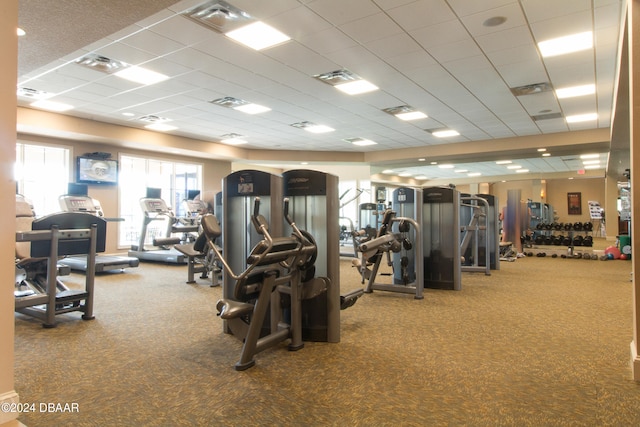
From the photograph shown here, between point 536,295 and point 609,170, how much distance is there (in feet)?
37.9

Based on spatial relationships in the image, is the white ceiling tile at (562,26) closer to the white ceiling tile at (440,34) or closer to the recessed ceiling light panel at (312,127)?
the white ceiling tile at (440,34)

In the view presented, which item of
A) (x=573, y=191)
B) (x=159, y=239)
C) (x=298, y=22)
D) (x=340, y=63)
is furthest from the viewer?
(x=573, y=191)

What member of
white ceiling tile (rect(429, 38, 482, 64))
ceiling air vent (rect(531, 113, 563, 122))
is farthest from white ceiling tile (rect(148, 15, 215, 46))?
ceiling air vent (rect(531, 113, 563, 122))

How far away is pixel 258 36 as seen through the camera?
4.61m

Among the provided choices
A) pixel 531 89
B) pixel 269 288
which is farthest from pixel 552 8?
pixel 269 288

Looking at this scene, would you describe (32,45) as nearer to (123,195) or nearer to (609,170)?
(123,195)

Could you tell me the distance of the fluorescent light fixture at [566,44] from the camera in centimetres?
459

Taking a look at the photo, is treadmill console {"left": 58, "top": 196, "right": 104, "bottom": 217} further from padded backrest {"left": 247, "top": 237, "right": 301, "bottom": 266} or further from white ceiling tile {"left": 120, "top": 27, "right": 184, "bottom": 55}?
padded backrest {"left": 247, "top": 237, "right": 301, "bottom": 266}

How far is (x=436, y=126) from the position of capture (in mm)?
9219

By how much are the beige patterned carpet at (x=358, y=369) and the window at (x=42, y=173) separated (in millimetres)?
5853

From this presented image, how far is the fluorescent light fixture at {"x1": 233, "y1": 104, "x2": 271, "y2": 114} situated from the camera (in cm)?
768

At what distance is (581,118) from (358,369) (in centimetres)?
854

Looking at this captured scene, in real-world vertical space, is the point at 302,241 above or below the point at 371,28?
below

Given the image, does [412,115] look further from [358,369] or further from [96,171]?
[96,171]
